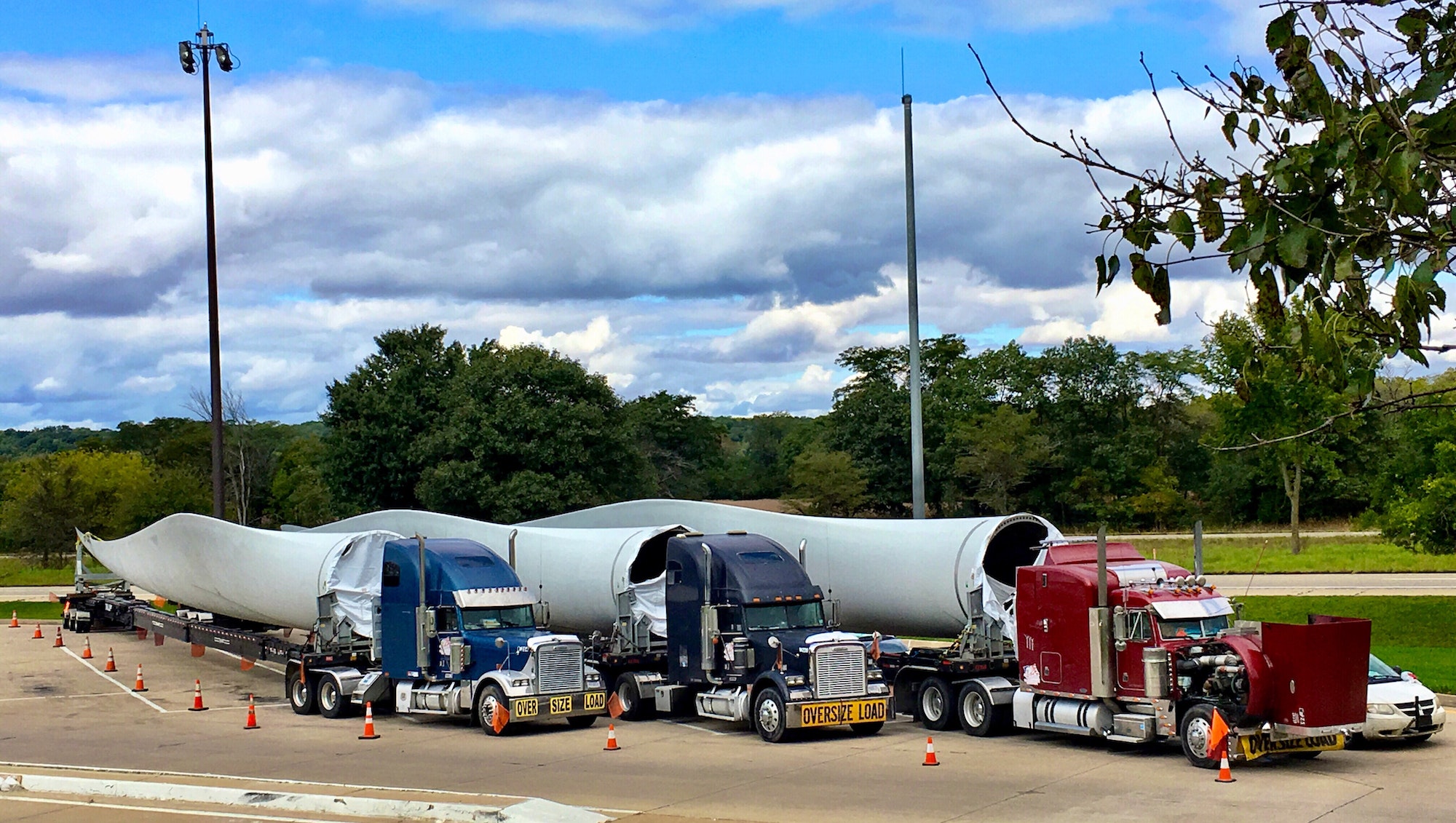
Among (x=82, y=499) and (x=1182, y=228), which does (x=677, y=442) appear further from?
(x=1182, y=228)

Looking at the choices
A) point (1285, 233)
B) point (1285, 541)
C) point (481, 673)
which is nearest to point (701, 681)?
point (481, 673)

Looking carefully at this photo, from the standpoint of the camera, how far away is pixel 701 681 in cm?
2333

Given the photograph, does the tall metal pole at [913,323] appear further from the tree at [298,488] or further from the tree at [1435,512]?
the tree at [298,488]

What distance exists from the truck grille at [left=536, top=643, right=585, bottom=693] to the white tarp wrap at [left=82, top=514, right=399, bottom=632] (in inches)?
189

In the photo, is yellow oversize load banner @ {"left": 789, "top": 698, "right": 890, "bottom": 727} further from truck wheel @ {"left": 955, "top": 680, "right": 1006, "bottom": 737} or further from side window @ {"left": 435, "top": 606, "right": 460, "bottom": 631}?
side window @ {"left": 435, "top": 606, "right": 460, "bottom": 631}

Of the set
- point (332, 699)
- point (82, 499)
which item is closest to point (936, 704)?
point (332, 699)

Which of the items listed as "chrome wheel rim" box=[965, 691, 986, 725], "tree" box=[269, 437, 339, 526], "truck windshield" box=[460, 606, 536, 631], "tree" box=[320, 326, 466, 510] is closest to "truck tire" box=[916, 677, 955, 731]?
"chrome wheel rim" box=[965, 691, 986, 725]

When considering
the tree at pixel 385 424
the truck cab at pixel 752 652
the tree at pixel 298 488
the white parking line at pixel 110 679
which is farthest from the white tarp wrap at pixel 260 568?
the tree at pixel 298 488

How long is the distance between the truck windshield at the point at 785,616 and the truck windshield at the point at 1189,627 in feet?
19.3

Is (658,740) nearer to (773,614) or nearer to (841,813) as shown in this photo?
(773,614)

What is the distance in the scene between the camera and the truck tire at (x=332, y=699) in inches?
977

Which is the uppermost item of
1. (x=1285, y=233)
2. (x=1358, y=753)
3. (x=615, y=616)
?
(x=1285, y=233)

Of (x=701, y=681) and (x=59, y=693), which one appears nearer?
(x=701, y=681)

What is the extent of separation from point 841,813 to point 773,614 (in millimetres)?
7801
